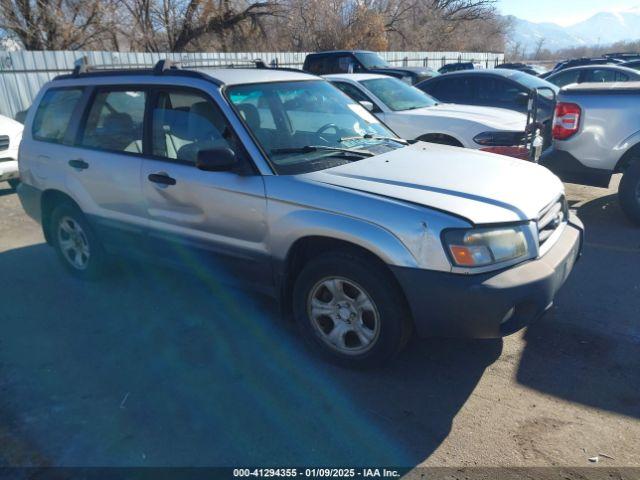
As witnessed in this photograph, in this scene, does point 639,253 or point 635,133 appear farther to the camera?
point 635,133

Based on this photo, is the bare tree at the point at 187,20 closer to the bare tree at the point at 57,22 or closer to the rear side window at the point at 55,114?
the bare tree at the point at 57,22

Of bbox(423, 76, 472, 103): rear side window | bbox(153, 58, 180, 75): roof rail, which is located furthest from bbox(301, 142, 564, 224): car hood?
bbox(423, 76, 472, 103): rear side window

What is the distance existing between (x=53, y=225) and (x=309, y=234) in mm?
3034

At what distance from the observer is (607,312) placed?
3.93 m

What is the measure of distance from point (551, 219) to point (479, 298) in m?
0.97

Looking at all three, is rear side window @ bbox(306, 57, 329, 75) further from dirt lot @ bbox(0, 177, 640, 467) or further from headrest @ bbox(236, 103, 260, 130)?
dirt lot @ bbox(0, 177, 640, 467)

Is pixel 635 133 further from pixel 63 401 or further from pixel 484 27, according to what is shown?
pixel 484 27

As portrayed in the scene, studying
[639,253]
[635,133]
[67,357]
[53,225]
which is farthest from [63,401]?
[635,133]

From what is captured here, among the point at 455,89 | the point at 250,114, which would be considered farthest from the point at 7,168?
the point at 455,89

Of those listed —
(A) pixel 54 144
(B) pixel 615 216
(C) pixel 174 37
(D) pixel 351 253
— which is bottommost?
(B) pixel 615 216

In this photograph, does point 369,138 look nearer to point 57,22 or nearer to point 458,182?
point 458,182

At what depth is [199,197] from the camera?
11.8 feet

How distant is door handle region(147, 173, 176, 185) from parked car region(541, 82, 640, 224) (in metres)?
4.31

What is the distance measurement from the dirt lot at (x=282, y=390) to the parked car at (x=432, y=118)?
2.62m
